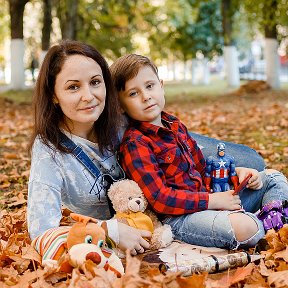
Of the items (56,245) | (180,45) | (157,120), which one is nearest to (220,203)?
(157,120)

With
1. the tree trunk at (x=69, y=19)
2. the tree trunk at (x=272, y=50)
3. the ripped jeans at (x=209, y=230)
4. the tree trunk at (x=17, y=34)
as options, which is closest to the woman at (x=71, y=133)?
the ripped jeans at (x=209, y=230)

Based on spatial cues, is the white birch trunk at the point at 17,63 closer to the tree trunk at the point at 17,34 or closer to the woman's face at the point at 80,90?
the tree trunk at the point at 17,34

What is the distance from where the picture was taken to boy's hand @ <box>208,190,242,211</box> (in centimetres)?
313

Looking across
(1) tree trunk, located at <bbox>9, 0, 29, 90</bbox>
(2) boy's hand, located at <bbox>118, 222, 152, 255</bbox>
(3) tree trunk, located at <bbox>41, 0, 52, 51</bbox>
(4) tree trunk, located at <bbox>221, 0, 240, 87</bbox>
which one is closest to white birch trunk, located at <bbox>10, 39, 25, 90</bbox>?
(1) tree trunk, located at <bbox>9, 0, 29, 90</bbox>

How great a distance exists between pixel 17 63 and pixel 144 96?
14713 millimetres

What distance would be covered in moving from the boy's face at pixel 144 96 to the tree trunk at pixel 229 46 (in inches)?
605

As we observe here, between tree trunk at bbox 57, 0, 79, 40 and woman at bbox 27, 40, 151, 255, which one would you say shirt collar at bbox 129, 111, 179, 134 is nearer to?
woman at bbox 27, 40, 151, 255

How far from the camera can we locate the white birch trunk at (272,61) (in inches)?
639

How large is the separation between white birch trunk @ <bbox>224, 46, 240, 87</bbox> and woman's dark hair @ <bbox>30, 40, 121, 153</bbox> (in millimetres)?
16762

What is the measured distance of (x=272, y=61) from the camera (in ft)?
54.0

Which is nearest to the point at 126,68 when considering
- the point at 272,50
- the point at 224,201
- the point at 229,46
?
the point at 224,201

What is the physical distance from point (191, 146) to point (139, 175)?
2.08 feet

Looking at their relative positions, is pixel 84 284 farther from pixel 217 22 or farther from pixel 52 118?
pixel 217 22

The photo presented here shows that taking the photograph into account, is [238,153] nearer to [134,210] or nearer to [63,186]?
[134,210]
